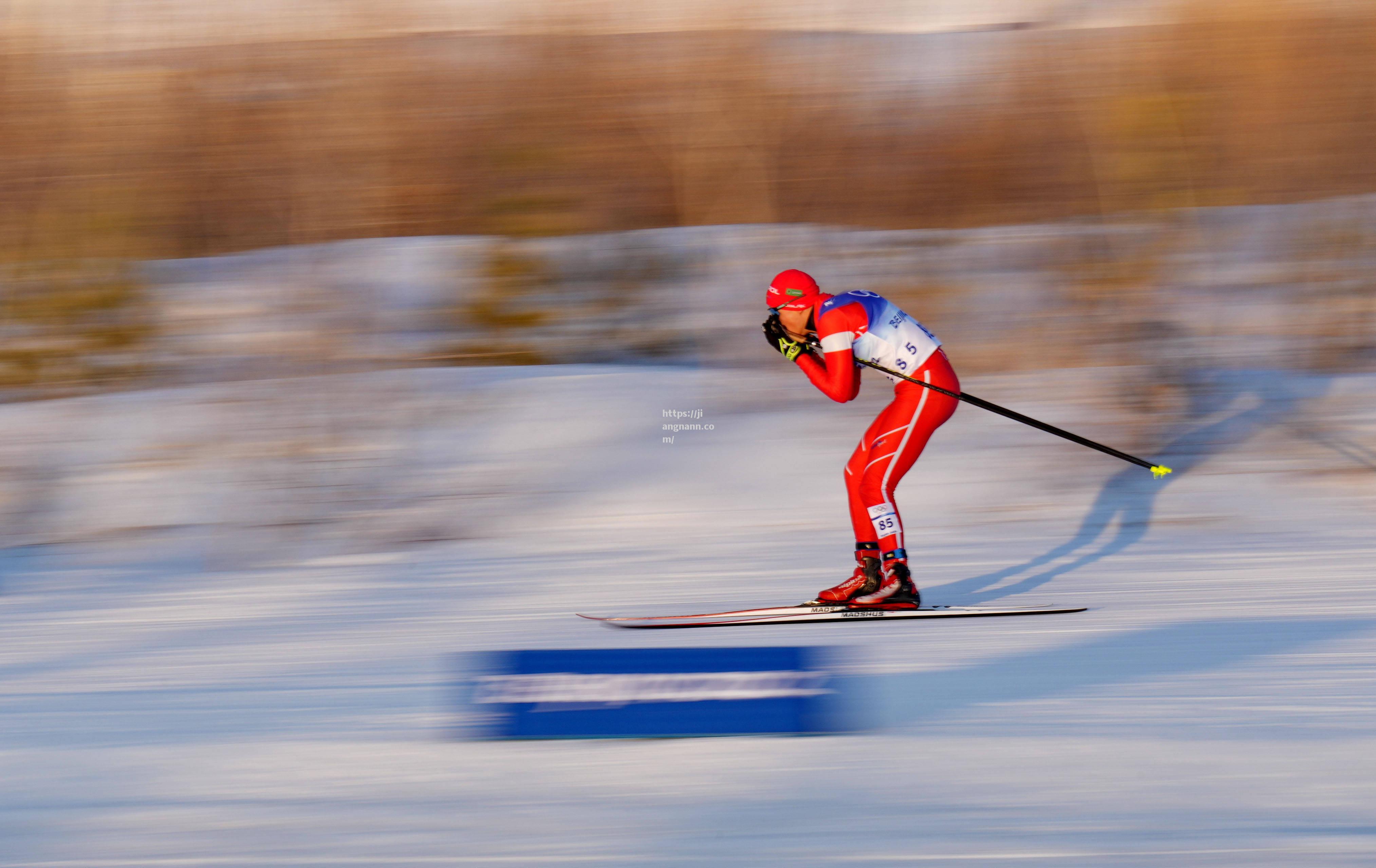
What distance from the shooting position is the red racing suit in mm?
5363

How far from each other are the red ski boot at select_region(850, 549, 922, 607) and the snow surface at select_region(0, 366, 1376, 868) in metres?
0.16

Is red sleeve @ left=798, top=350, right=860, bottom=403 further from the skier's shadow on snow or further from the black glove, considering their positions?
the skier's shadow on snow

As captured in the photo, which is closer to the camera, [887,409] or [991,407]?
[887,409]

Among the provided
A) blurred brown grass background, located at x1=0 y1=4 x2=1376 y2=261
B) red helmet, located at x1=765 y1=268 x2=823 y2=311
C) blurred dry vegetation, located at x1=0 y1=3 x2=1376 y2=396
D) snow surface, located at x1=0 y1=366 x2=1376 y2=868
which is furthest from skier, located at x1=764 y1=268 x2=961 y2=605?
blurred brown grass background, located at x1=0 y1=4 x2=1376 y2=261

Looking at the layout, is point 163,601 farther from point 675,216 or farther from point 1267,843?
point 675,216

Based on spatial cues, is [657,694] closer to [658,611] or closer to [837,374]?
[837,374]

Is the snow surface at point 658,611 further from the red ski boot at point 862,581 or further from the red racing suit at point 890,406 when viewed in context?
the red racing suit at point 890,406

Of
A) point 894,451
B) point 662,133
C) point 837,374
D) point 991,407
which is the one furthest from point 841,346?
point 662,133

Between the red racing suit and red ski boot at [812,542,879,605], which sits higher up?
the red racing suit

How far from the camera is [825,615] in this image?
210 inches

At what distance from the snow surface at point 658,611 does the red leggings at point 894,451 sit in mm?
447

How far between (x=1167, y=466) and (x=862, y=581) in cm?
434

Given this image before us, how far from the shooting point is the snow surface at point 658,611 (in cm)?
322

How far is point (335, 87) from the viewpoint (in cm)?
1333
